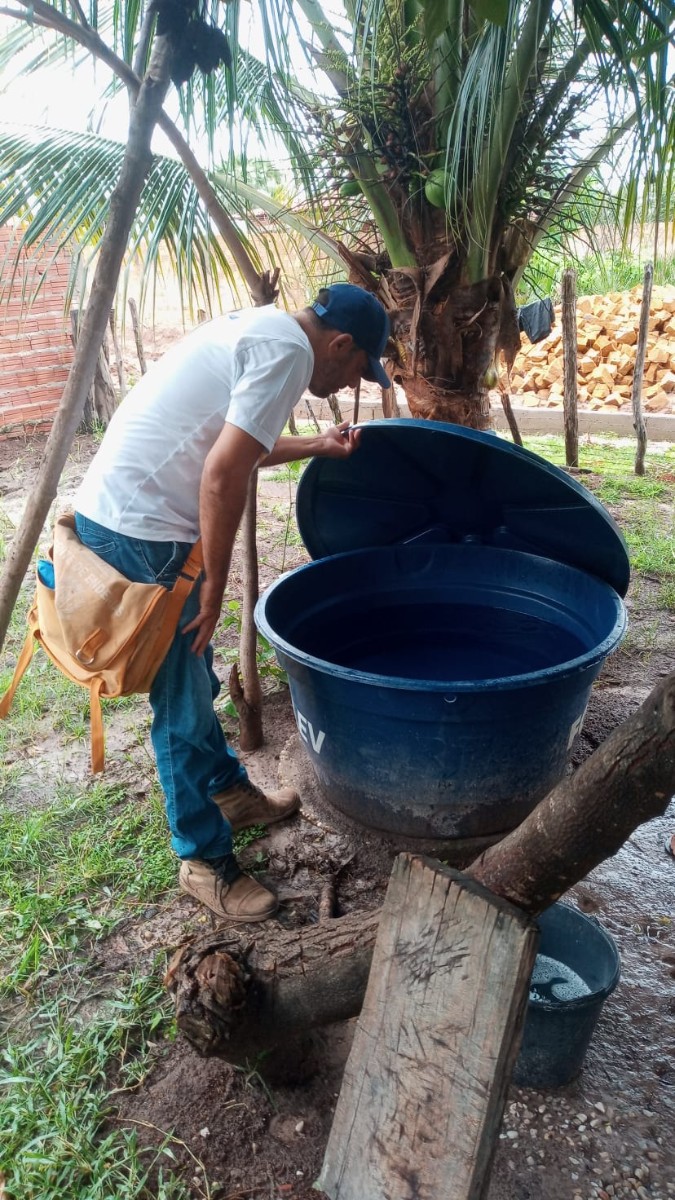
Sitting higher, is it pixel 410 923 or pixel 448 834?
pixel 410 923

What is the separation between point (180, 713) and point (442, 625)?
53.9 inches

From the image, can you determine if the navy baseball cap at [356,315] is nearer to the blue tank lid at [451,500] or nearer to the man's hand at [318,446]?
the blue tank lid at [451,500]

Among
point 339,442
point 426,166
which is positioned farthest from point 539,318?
point 339,442

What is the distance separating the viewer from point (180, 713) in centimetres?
223

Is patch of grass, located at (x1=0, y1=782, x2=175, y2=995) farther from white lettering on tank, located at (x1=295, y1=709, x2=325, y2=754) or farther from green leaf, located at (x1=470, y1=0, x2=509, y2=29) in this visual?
green leaf, located at (x1=470, y1=0, x2=509, y2=29)

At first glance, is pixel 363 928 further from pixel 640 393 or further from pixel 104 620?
pixel 640 393

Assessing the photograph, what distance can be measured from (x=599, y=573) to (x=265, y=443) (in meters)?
1.48

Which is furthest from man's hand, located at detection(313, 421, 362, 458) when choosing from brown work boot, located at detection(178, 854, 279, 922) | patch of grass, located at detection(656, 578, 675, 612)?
patch of grass, located at detection(656, 578, 675, 612)

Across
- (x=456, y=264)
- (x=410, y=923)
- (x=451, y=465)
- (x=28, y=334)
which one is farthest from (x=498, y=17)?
(x=28, y=334)

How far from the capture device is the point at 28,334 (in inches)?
334

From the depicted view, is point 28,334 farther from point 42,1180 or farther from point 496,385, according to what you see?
point 42,1180

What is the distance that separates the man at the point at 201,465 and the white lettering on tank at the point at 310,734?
0.37m

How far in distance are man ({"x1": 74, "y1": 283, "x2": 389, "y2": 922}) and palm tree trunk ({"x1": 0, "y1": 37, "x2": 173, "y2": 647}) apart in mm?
116

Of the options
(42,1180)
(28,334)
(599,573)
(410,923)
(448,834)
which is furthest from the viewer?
(28,334)
